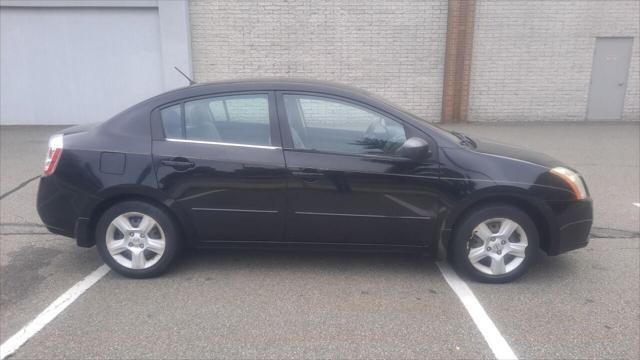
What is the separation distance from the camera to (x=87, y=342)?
11.5ft

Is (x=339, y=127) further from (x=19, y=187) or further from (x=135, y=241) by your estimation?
(x=19, y=187)

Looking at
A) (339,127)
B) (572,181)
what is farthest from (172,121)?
(572,181)

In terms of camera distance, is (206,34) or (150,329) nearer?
(150,329)

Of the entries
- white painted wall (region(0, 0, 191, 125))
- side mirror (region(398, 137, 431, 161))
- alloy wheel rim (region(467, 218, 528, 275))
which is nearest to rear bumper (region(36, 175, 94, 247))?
side mirror (region(398, 137, 431, 161))

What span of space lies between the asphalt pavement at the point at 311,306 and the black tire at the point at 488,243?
9 centimetres

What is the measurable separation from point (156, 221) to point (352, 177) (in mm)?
1556

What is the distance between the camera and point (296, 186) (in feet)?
14.0

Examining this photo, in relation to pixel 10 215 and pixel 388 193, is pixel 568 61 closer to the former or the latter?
pixel 388 193

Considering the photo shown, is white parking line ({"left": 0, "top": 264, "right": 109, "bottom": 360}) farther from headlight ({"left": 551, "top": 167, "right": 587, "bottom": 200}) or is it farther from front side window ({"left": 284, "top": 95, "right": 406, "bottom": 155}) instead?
headlight ({"left": 551, "top": 167, "right": 587, "bottom": 200})

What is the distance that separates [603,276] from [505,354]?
169cm

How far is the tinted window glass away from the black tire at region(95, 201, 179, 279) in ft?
1.90

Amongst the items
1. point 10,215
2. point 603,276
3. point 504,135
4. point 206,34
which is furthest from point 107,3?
point 603,276

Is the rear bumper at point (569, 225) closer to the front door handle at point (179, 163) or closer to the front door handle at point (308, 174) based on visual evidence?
the front door handle at point (308, 174)

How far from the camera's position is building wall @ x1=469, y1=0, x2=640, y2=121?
1215cm
